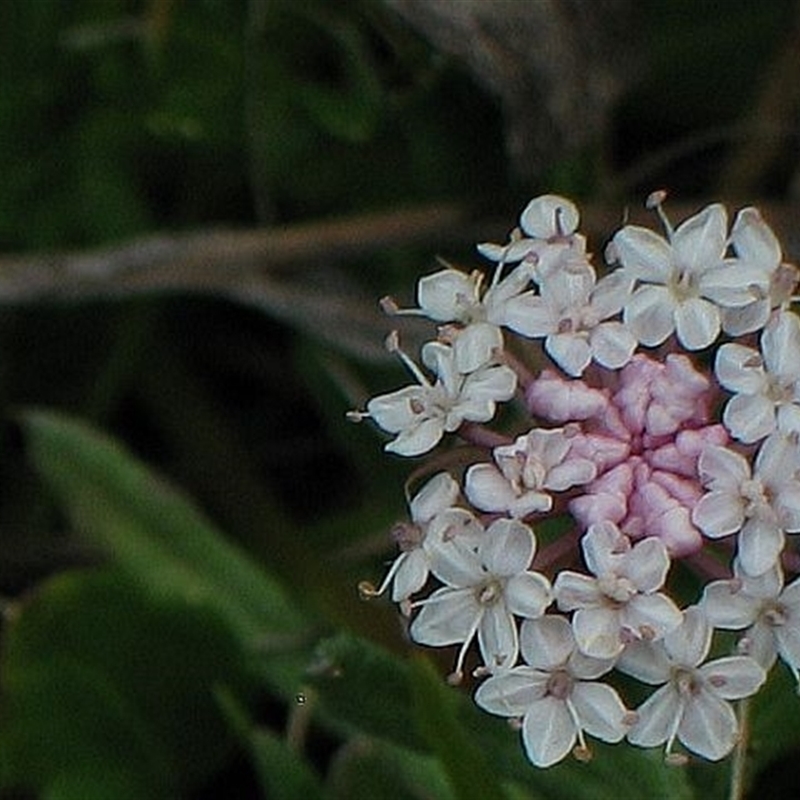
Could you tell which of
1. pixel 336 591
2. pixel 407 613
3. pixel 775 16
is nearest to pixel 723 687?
pixel 407 613

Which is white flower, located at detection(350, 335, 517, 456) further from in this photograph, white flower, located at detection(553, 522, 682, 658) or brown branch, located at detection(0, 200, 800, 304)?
brown branch, located at detection(0, 200, 800, 304)

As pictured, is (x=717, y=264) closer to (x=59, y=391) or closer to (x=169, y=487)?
(x=169, y=487)

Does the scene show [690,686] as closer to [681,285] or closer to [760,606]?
[760,606]

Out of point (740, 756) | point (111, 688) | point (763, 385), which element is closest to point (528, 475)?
point (763, 385)

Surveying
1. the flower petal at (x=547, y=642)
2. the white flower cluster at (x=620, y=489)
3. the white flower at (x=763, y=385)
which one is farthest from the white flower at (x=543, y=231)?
the flower petal at (x=547, y=642)

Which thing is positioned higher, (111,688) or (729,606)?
(729,606)


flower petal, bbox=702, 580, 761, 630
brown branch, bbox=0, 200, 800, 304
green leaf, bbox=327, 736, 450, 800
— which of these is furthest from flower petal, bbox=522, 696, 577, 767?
brown branch, bbox=0, 200, 800, 304
